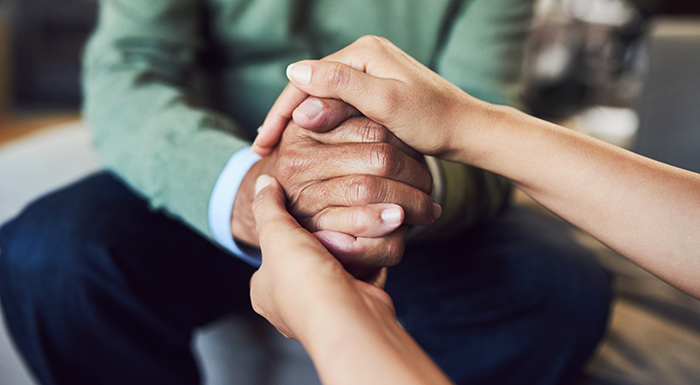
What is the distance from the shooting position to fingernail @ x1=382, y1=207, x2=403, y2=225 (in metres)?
0.39

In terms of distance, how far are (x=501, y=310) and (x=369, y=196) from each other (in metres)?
0.38

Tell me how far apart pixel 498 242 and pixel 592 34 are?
8.98 ft

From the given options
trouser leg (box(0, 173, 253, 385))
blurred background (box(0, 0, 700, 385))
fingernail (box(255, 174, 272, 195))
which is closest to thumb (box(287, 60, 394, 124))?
fingernail (box(255, 174, 272, 195))

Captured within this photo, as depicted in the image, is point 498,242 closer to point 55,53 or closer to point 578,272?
point 578,272

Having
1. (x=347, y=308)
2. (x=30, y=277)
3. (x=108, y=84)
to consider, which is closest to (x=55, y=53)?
(x=108, y=84)

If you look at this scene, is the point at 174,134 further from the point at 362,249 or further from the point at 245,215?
the point at 362,249

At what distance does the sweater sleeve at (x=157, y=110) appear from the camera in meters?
0.55

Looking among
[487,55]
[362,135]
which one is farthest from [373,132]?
[487,55]

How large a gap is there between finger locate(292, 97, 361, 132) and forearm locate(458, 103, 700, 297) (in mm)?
119

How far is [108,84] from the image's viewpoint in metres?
0.69

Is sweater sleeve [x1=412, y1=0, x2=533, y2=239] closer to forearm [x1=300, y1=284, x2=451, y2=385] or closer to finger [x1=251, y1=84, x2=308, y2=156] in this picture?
finger [x1=251, y1=84, x2=308, y2=156]

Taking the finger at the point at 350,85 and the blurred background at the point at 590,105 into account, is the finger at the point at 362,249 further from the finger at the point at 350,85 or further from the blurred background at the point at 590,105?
the blurred background at the point at 590,105

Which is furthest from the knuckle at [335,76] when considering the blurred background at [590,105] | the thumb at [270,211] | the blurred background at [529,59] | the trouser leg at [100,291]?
the blurred background at [529,59]

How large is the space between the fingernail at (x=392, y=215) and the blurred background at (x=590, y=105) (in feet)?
1.33
